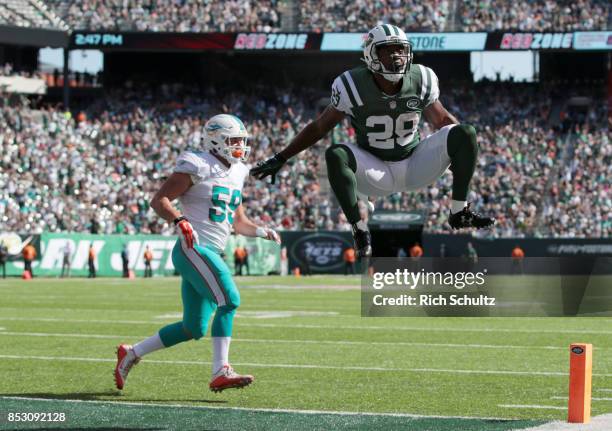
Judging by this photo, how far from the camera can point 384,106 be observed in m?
6.52

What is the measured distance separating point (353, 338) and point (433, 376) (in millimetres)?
3741

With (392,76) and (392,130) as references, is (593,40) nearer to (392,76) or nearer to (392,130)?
(392,130)

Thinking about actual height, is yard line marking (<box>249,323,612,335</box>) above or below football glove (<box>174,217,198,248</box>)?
below

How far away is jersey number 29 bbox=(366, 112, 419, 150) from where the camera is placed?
6.57 metres

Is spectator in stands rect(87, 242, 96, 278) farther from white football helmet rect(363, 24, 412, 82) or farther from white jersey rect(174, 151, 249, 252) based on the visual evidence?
white football helmet rect(363, 24, 412, 82)

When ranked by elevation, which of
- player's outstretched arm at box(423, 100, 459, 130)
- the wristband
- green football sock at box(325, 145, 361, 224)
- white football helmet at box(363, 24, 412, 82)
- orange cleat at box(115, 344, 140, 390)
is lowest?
orange cleat at box(115, 344, 140, 390)

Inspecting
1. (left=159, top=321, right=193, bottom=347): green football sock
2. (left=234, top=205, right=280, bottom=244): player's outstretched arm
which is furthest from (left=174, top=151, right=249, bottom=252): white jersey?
(left=159, top=321, right=193, bottom=347): green football sock

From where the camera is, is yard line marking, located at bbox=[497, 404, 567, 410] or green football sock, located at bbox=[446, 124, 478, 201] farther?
yard line marking, located at bbox=[497, 404, 567, 410]

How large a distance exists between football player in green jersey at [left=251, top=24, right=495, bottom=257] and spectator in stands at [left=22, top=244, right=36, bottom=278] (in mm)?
24547

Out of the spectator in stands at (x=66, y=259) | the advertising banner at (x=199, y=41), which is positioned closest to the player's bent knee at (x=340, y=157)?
the spectator in stands at (x=66, y=259)

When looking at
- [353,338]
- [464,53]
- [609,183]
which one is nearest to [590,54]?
[464,53]

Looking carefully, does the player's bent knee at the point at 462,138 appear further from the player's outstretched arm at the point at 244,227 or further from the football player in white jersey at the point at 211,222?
the player's outstretched arm at the point at 244,227

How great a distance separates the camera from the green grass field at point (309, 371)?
7.50m

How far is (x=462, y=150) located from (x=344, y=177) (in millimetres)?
699
